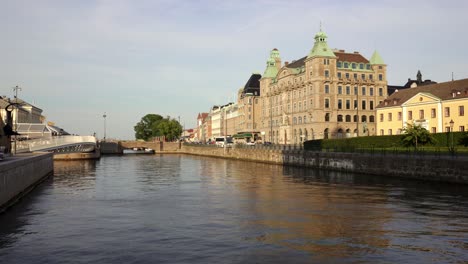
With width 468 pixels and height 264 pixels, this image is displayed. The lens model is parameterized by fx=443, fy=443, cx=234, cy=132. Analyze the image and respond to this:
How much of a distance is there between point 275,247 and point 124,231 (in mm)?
8189

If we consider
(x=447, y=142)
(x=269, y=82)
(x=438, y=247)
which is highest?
(x=269, y=82)

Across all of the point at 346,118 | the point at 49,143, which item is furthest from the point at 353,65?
the point at 49,143

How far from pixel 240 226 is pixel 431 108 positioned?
72.5 metres

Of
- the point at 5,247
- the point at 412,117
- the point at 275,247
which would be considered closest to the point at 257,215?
the point at 275,247

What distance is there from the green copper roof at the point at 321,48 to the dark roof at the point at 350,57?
650cm

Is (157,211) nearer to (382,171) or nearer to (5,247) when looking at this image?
(5,247)

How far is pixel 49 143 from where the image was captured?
3223 inches

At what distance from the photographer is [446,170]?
142 ft

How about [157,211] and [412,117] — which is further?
[412,117]

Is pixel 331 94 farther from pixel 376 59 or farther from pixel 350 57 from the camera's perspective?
pixel 376 59

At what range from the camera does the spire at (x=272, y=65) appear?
163 m

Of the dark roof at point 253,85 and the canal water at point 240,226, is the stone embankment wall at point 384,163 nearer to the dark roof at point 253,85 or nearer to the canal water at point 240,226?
the canal water at point 240,226

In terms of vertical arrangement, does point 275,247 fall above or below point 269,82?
below

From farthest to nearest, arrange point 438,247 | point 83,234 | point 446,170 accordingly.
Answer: point 446,170 → point 83,234 → point 438,247
